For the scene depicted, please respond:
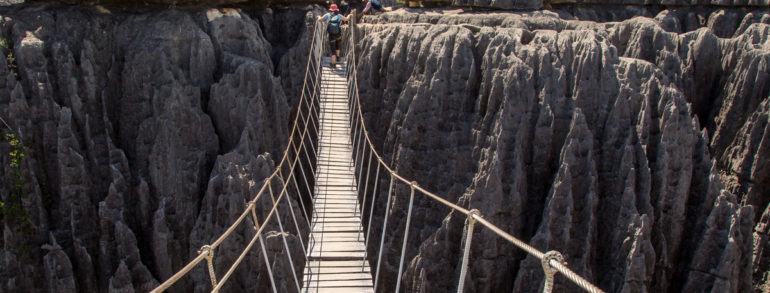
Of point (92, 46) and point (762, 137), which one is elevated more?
point (92, 46)

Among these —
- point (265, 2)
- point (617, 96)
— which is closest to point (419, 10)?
point (265, 2)

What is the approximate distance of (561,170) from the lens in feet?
28.0

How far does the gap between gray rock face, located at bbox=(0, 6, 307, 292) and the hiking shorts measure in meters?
1.67

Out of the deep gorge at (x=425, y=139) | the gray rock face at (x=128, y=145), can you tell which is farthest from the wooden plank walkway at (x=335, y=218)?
the gray rock face at (x=128, y=145)

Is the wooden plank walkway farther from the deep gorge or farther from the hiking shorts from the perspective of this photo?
the hiking shorts

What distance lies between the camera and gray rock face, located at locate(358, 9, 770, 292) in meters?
8.52

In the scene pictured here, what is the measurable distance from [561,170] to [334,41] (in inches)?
274

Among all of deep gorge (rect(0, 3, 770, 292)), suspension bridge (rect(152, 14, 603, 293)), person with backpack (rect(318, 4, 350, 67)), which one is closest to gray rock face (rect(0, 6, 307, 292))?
deep gorge (rect(0, 3, 770, 292))

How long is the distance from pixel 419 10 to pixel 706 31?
765 centimetres

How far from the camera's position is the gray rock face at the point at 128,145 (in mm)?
11383

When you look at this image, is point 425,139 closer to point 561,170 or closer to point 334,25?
point 561,170

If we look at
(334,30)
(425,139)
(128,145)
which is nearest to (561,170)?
(425,139)

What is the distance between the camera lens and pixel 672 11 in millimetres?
20344

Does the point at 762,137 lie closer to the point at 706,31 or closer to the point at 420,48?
the point at 706,31
